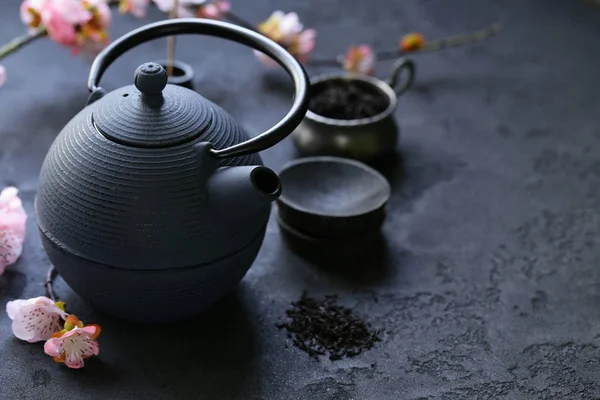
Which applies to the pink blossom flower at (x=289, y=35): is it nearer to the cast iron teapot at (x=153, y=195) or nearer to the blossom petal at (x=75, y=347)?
the cast iron teapot at (x=153, y=195)

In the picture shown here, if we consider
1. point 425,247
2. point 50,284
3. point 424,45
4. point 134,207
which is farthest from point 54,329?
point 424,45

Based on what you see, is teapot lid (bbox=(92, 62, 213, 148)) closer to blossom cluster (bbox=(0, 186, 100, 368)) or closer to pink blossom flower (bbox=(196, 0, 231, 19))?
blossom cluster (bbox=(0, 186, 100, 368))

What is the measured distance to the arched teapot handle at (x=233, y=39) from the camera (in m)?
1.04

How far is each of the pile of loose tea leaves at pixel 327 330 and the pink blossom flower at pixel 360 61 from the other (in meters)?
0.80

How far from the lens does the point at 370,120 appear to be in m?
1.59

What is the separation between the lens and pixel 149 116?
3.55ft

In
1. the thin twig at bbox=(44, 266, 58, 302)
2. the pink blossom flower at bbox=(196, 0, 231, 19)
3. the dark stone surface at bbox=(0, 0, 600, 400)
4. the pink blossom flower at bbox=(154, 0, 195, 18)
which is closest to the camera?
the dark stone surface at bbox=(0, 0, 600, 400)

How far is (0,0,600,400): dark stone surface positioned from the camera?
3.79 feet

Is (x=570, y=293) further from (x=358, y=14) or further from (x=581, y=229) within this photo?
(x=358, y=14)

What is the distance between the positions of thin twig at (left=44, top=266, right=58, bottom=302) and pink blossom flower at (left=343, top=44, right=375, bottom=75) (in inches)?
37.0

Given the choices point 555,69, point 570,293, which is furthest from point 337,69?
point 570,293

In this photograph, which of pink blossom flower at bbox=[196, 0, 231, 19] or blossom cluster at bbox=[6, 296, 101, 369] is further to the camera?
pink blossom flower at bbox=[196, 0, 231, 19]

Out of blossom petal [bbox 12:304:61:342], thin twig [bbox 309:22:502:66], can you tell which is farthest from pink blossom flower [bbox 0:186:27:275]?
thin twig [bbox 309:22:502:66]

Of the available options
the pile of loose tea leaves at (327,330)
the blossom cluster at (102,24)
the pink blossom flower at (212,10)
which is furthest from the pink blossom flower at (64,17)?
the pile of loose tea leaves at (327,330)
